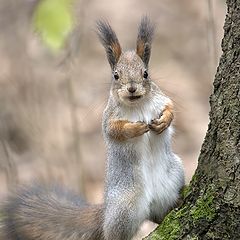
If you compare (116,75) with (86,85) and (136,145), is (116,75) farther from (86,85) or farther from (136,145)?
(86,85)

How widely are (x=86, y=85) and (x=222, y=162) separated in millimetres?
4329

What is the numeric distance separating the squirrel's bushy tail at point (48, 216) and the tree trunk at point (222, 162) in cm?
78

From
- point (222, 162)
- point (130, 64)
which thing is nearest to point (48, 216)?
point (130, 64)

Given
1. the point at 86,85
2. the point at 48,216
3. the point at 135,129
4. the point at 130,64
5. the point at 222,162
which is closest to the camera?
the point at 222,162

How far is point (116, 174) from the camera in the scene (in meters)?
3.23

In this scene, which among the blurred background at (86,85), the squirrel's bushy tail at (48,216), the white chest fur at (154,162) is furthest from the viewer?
the blurred background at (86,85)

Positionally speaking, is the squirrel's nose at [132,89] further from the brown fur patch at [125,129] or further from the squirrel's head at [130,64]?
the brown fur patch at [125,129]

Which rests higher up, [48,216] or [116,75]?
[116,75]

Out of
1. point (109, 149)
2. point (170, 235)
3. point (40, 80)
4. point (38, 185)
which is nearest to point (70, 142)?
point (40, 80)

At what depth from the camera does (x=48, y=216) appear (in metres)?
3.66

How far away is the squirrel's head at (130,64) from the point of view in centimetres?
314

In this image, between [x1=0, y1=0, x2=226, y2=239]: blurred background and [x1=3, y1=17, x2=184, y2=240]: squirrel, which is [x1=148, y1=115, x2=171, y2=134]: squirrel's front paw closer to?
[x1=3, y1=17, x2=184, y2=240]: squirrel

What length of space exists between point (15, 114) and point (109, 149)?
325 cm

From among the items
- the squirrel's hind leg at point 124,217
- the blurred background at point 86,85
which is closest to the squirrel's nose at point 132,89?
the squirrel's hind leg at point 124,217
